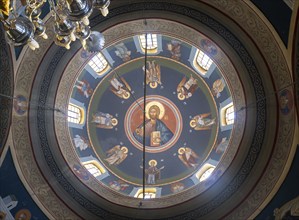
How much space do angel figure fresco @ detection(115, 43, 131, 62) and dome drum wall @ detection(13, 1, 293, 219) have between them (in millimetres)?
2109

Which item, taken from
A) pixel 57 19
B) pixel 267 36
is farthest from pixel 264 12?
pixel 57 19

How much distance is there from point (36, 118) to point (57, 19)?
591cm

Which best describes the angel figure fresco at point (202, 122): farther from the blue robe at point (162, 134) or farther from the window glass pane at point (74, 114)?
the window glass pane at point (74, 114)

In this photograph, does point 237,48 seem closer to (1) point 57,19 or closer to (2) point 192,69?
(2) point 192,69

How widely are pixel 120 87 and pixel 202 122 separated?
401 centimetres

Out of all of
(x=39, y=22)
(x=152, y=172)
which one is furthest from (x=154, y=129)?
(x=39, y=22)

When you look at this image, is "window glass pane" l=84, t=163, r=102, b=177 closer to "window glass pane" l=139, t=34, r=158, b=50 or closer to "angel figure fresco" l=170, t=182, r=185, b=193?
"angel figure fresco" l=170, t=182, r=185, b=193

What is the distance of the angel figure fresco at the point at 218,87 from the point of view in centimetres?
1479

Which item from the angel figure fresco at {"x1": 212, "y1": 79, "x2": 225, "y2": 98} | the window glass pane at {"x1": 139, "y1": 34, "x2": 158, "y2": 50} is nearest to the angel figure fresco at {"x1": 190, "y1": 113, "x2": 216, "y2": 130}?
the angel figure fresco at {"x1": 212, "y1": 79, "x2": 225, "y2": 98}

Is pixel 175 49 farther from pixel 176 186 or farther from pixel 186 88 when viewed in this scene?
pixel 176 186

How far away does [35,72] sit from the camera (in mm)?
12023

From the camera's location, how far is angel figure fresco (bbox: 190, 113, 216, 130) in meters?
16.8

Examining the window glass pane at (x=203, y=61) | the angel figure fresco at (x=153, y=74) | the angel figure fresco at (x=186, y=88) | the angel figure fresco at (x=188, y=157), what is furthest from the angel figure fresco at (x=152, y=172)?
the window glass pane at (x=203, y=61)

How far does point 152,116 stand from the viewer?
18375 millimetres
